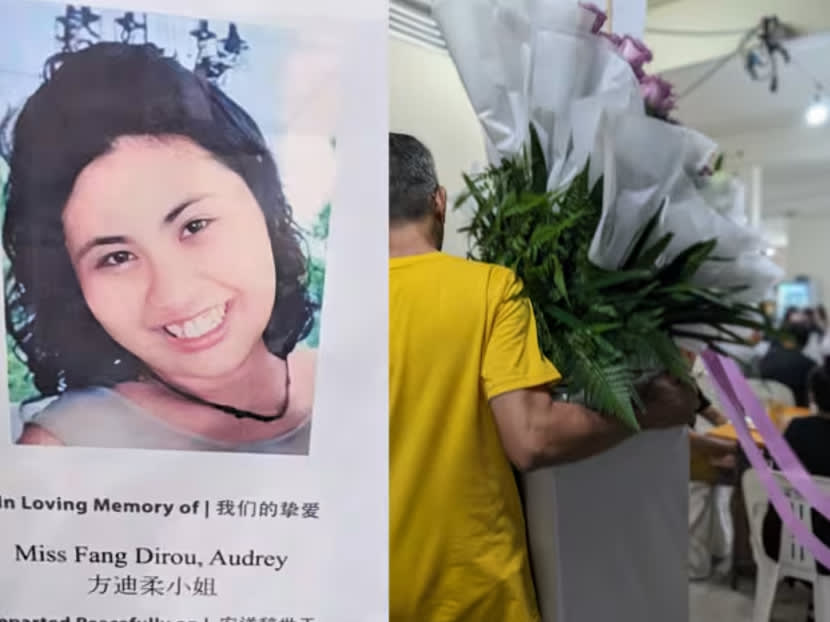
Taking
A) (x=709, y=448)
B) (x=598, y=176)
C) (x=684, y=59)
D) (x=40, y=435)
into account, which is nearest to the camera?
(x=40, y=435)

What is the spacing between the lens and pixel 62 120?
1.99 ft

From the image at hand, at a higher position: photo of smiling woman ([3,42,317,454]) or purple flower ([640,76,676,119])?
purple flower ([640,76,676,119])

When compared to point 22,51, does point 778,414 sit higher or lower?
lower

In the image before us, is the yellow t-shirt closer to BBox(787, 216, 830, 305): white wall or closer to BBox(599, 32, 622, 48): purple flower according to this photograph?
BBox(599, 32, 622, 48): purple flower

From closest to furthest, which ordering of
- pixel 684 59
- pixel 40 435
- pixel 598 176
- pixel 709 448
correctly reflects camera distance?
pixel 40 435, pixel 598 176, pixel 709 448, pixel 684 59

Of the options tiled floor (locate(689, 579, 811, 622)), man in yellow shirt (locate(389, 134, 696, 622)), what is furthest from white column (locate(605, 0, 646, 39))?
tiled floor (locate(689, 579, 811, 622))

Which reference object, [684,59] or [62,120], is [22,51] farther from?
[684,59]

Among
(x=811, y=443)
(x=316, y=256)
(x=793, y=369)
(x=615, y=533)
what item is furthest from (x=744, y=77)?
(x=316, y=256)

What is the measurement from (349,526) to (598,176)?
48cm

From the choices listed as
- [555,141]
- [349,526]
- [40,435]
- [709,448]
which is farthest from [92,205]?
[709,448]

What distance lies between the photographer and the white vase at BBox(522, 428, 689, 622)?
876mm

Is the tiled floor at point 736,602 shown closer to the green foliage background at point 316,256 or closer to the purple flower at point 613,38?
the purple flower at point 613,38

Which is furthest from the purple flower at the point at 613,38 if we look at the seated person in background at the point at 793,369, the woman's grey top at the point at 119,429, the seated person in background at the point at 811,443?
the seated person in background at the point at 793,369

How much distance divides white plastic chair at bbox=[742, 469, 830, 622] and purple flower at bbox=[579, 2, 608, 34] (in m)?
1.92
